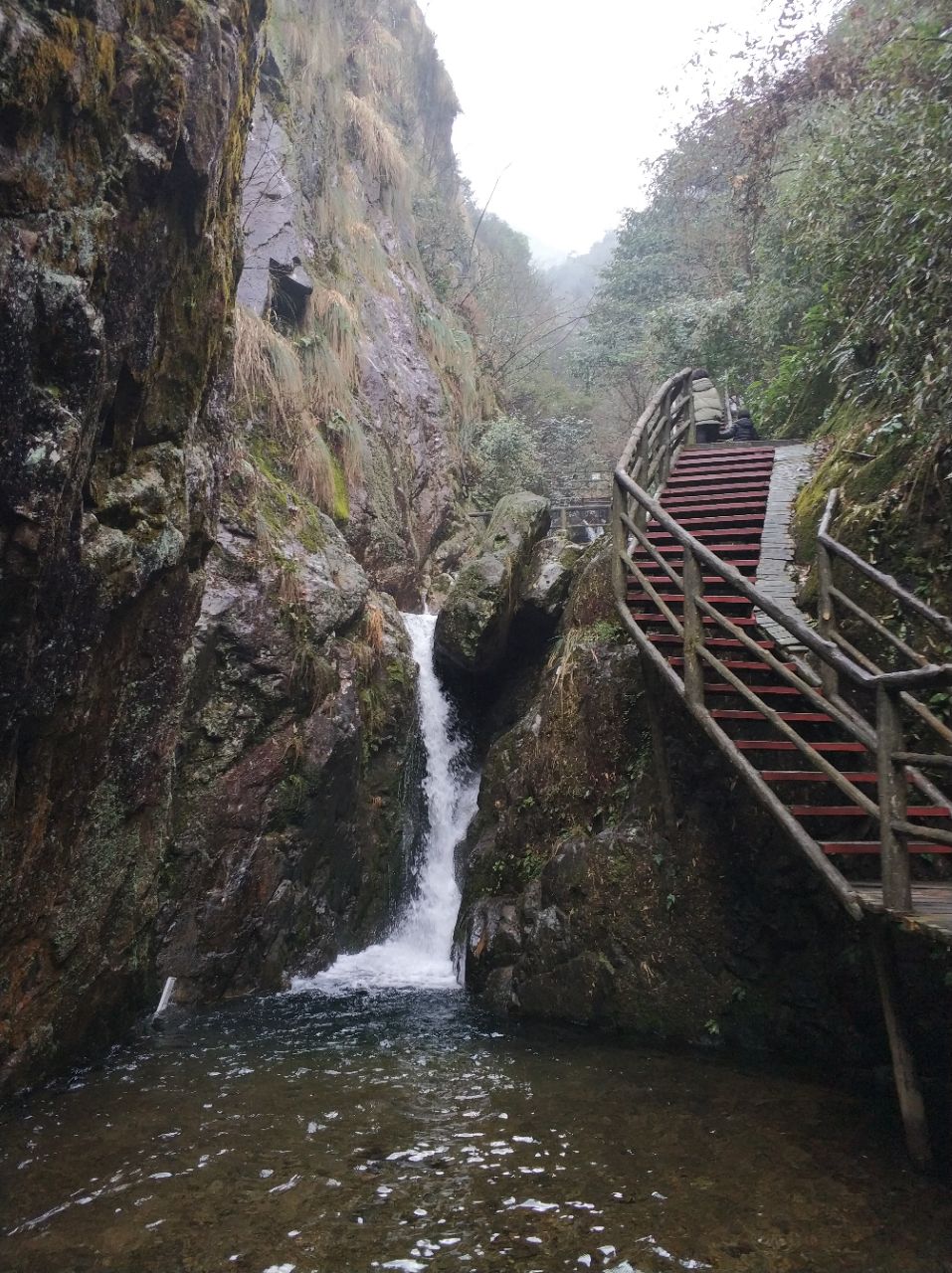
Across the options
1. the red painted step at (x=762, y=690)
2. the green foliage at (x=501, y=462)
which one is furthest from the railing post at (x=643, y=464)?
the green foliage at (x=501, y=462)

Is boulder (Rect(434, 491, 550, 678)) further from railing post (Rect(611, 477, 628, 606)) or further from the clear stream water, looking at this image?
the clear stream water

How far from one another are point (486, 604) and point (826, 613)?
446 centimetres

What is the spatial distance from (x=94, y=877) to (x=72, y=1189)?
183 cm

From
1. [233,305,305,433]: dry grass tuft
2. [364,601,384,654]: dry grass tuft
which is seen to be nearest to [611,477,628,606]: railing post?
[364,601,384,654]: dry grass tuft

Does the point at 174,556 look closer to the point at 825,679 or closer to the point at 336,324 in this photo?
the point at 825,679

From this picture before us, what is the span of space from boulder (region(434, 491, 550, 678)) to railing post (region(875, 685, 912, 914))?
583 cm

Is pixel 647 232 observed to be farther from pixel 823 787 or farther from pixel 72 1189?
pixel 72 1189

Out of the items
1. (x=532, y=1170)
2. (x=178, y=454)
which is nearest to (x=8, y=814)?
(x=178, y=454)

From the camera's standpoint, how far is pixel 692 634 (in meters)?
5.11

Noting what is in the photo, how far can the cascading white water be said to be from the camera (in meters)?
7.57

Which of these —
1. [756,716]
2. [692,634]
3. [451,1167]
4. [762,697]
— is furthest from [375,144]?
[451,1167]

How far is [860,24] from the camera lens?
10039 mm

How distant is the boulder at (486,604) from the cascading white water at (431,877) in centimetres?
75

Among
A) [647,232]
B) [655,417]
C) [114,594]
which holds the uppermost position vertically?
[647,232]
